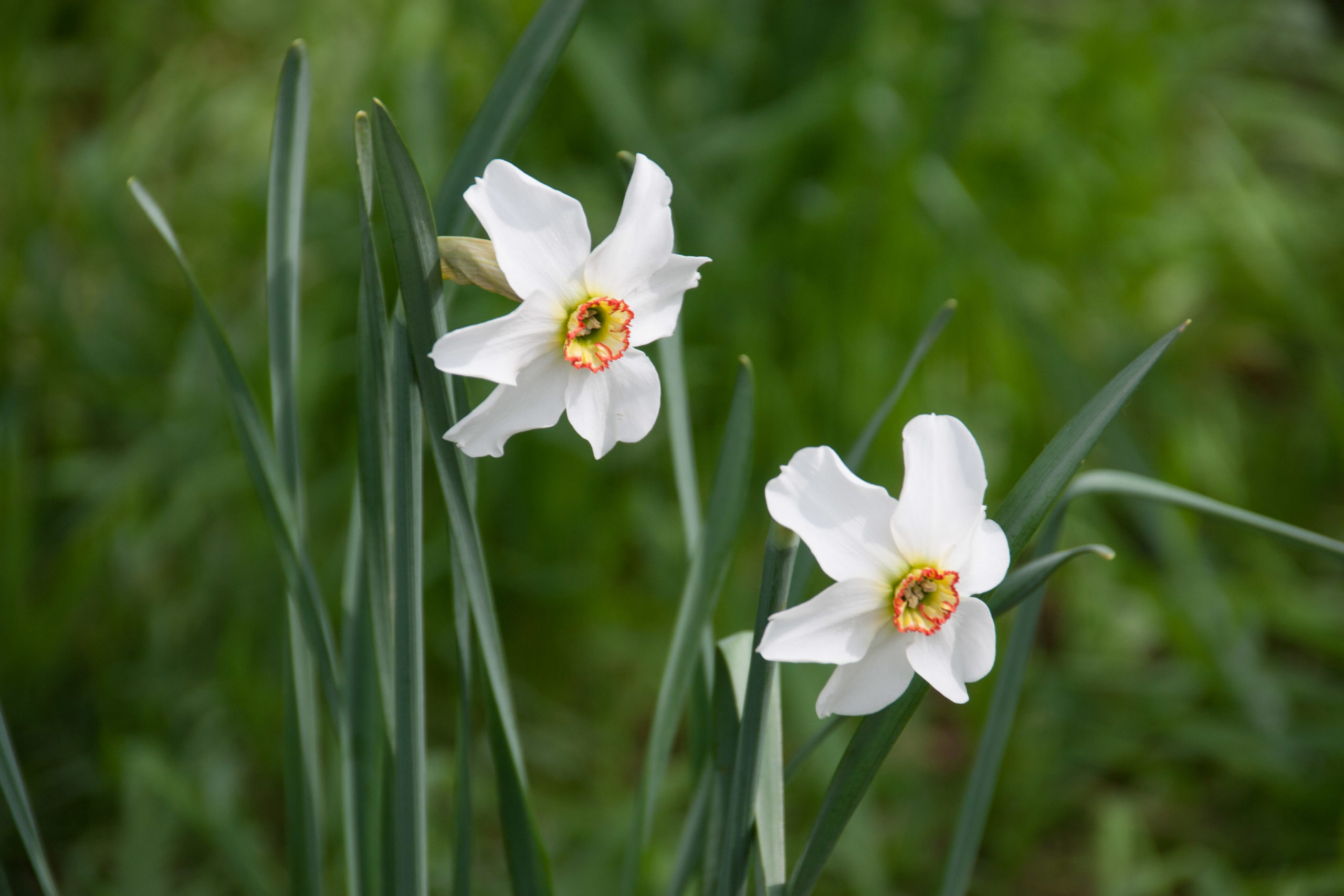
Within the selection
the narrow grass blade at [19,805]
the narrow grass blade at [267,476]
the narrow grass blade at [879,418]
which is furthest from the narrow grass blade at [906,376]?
the narrow grass blade at [19,805]

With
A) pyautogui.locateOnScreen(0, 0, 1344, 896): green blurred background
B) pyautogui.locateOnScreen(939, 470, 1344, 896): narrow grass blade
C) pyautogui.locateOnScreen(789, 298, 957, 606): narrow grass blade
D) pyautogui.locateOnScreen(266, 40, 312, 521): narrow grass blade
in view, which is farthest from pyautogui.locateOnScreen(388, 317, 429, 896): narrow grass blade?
pyautogui.locateOnScreen(0, 0, 1344, 896): green blurred background

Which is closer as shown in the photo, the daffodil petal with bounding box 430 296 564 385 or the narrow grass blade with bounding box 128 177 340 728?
the daffodil petal with bounding box 430 296 564 385

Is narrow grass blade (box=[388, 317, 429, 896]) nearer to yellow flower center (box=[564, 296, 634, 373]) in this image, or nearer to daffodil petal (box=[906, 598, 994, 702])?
yellow flower center (box=[564, 296, 634, 373])

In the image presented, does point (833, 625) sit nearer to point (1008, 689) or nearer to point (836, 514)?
point (836, 514)

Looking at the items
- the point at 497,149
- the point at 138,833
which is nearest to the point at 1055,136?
the point at 497,149

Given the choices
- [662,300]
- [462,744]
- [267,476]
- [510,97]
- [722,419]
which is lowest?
[462,744]

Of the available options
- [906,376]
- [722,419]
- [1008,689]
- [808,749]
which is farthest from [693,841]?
[722,419]
